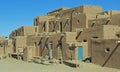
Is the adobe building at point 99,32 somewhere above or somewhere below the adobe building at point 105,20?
below

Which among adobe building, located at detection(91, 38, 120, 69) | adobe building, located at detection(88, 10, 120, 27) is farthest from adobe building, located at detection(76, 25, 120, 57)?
adobe building, located at detection(91, 38, 120, 69)

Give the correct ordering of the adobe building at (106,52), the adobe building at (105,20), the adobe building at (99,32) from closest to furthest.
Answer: the adobe building at (106,52) → the adobe building at (99,32) → the adobe building at (105,20)

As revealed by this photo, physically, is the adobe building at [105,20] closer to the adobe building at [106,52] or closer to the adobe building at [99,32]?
the adobe building at [99,32]

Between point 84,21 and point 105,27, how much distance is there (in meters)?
6.78

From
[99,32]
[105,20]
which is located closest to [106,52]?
[99,32]

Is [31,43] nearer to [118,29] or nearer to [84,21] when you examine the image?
[84,21]

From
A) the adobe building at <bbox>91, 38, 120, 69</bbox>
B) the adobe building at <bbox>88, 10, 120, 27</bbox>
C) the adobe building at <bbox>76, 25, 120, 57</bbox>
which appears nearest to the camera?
the adobe building at <bbox>91, 38, 120, 69</bbox>

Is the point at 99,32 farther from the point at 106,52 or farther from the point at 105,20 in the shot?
the point at 106,52

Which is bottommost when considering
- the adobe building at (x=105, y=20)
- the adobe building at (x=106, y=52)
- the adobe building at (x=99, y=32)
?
the adobe building at (x=106, y=52)

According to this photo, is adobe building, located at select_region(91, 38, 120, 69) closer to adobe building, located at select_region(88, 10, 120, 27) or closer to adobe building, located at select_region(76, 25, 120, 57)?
adobe building, located at select_region(76, 25, 120, 57)

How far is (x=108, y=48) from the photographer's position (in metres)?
23.1

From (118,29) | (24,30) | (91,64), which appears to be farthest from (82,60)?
(24,30)

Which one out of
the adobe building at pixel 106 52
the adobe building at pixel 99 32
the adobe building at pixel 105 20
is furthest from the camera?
the adobe building at pixel 105 20

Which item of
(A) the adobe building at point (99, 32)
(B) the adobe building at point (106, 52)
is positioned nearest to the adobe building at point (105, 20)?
(A) the adobe building at point (99, 32)
